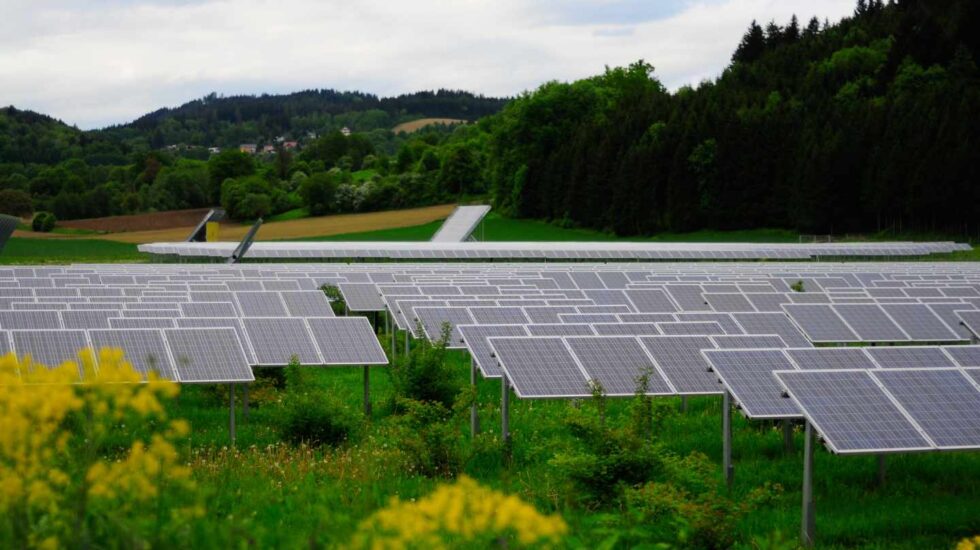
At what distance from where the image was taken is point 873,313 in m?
21.4

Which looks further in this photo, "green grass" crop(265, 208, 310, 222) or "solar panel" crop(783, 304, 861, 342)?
"green grass" crop(265, 208, 310, 222)

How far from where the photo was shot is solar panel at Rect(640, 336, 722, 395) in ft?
49.6

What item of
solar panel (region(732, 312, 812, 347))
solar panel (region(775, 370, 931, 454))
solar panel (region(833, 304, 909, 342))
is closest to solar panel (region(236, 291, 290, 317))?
solar panel (region(732, 312, 812, 347))

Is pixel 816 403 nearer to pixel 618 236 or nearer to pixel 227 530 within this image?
pixel 227 530

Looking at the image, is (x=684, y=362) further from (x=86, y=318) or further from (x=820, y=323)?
(x=86, y=318)

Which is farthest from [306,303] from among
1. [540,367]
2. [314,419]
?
[540,367]

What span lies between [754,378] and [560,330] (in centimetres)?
487

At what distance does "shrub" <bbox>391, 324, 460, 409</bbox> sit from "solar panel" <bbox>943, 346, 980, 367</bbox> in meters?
7.83

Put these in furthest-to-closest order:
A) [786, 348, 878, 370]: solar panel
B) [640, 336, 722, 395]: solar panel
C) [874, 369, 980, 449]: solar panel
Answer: [640, 336, 722, 395]: solar panel
[786, 348, 878, 370]: solar panel
[874, 369, 980, 449]: solar panel

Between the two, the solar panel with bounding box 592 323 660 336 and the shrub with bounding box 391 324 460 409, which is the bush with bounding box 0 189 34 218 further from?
the solar panel with bounding box 592 323 660 336

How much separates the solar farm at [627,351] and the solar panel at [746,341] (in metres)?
0.03

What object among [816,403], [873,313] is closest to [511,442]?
[816,403]

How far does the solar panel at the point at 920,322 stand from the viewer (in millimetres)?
20500

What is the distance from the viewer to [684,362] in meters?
15.8
